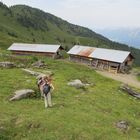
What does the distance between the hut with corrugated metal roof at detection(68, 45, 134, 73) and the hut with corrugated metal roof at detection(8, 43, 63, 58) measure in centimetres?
541

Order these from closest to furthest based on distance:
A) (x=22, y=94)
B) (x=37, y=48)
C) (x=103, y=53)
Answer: (x=22, y=94) → (x=103, y=53) → (x=37, y=48)

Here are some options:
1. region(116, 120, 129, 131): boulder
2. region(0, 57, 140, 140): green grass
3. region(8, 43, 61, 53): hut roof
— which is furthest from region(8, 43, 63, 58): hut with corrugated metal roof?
region(116, 120, 129, 131): boulder

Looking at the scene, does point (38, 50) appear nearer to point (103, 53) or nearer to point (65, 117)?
point (103, 53)

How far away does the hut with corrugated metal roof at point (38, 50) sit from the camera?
10604 centimetres

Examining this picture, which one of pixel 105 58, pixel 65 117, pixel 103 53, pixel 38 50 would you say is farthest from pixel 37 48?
pixel 65 117

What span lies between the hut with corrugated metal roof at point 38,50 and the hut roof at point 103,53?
5.49 meters

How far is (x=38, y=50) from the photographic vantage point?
355 ft

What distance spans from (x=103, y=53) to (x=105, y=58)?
4053 millimetres

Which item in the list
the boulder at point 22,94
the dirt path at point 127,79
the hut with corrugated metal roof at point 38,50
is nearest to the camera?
the boulder at point 22,94

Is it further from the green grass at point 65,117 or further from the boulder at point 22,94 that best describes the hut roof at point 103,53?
the boulder at point 22,94

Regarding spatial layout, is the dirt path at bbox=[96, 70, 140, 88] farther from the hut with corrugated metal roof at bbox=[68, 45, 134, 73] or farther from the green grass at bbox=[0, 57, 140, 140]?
the green grass at bbox=[0, 57, 140, 140]

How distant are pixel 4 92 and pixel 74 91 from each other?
10368 millimetres

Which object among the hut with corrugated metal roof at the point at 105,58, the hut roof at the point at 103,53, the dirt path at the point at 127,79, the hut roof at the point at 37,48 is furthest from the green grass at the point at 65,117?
the hut roof at the point at 37,48

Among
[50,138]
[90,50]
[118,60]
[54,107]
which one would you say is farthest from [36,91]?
[90,50]
